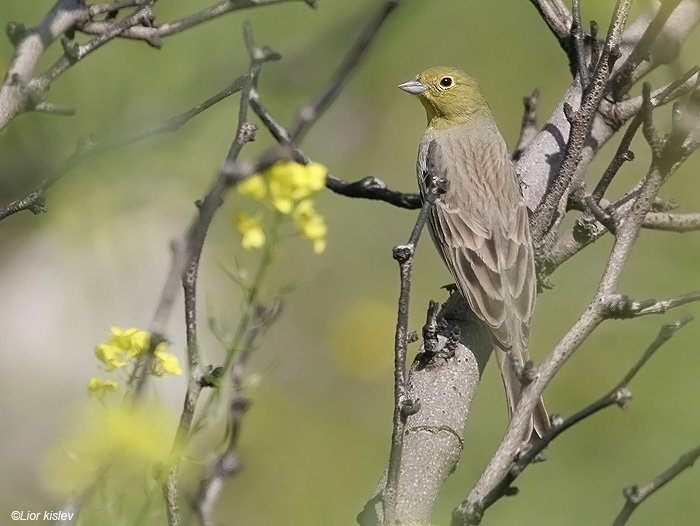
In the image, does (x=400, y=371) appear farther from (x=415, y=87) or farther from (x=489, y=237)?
(x=415, y=87)

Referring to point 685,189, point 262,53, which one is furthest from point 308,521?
point 262,53

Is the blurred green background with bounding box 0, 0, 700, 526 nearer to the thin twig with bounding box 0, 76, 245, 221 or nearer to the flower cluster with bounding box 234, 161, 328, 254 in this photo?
the thin twig with bounding box 0, 76, 245, 221

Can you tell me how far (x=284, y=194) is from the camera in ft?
6.07

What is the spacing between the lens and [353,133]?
8.66 meters

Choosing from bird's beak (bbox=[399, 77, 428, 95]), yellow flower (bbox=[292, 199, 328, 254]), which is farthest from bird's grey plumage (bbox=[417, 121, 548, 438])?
yellow flower (bbox=[292, 199, 328, 254])

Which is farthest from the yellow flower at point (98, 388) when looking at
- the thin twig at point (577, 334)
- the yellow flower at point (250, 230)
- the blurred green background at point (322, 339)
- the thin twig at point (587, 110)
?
the blurred green background at point (322, 339)

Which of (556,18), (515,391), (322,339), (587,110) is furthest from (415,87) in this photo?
(587,110)

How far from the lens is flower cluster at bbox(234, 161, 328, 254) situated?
1.84 m

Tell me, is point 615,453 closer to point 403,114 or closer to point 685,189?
point 685,189

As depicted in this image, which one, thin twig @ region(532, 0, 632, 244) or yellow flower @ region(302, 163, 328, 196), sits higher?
yellow flower @ region(302, 163, 328, 196)

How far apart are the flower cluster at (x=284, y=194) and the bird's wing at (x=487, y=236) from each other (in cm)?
222

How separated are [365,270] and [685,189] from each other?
2.60 meters

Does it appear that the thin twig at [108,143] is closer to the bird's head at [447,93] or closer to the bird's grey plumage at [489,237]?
the bird's grey plumage at [489,237]

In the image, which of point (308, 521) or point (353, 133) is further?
point (353, 133)
